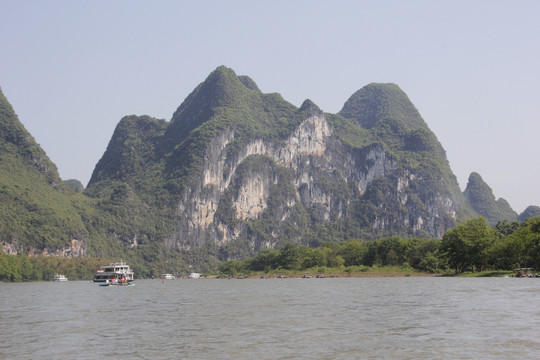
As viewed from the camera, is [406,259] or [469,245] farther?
[406,259]

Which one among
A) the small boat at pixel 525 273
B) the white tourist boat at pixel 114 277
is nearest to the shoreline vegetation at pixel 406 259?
the small boat at pixel 525 273

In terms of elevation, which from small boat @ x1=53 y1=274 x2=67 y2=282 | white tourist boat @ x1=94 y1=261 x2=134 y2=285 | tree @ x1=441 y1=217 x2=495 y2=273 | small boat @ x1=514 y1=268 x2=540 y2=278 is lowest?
small boat @ x1=53 y1=274 x2=67 y2=282

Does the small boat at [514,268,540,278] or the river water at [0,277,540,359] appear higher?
the small boat at [514,268,540,278]

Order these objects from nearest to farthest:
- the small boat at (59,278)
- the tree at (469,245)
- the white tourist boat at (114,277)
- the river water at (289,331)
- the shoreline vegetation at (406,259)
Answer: the river water at (289,331) → the shoreline vegetation at (406,259) → the tree at (469,245) → the white tourist boat at (114,277) → the small boat at (59,278)

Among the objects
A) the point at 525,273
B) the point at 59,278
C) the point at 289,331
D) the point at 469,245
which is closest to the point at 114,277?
the point at 59,278

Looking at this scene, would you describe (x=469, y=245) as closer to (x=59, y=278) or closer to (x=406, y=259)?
(x=406, y=259)

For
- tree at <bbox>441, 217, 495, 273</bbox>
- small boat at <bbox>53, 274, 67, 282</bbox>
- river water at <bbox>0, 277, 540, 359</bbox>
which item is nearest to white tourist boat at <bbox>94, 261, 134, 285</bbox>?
small boat at <bbox>53, 274, 67, 282</bbox>

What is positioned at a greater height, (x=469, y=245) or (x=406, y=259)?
(x=469, y=245)

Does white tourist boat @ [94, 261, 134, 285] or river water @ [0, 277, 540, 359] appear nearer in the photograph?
river water @ [0, 277, 540, 359]

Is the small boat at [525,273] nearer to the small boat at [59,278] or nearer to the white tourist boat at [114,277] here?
the white tourist boat at [114,277]

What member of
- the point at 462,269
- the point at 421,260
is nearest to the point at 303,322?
the point at 462,269

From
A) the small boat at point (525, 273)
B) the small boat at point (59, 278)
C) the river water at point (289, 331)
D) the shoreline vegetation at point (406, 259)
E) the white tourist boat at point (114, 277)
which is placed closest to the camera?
the river water at point (289, 331)

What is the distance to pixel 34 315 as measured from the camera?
164ft

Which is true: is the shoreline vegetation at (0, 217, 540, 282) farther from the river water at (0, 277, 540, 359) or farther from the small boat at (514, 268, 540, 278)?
the river water at (0, 277, 540, 359)
